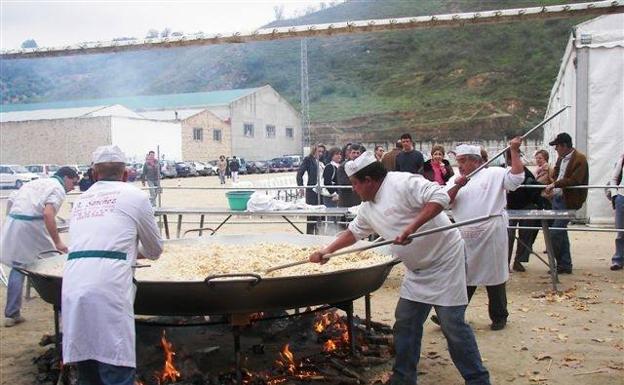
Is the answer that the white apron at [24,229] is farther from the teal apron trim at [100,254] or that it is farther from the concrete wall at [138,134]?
the concrete wall at [138,134]

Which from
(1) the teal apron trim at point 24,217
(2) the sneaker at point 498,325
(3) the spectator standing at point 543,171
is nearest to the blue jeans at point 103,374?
(1) the teal apron trim at point 24,217

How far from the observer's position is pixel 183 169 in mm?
30969

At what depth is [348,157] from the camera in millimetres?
8211

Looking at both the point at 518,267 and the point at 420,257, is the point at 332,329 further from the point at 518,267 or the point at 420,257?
the point at 518,267

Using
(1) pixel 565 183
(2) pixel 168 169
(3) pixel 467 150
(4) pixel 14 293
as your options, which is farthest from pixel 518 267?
(2) pixel 168 169

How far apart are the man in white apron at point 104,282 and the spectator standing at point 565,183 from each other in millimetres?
5574

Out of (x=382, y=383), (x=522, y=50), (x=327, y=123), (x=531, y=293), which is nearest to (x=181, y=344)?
(x=382, y=383)

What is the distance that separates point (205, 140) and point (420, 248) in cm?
3060

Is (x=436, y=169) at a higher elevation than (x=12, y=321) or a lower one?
higher

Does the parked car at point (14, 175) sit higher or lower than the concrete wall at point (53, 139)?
lower

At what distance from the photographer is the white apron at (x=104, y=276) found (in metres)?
2.73

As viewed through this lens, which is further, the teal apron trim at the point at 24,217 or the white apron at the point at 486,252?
the teal apron trim at the point at 24,217

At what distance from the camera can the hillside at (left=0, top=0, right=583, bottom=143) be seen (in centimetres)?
4312

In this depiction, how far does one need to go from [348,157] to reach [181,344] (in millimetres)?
4315
